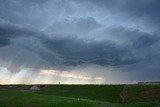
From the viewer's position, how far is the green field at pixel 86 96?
2064 inches

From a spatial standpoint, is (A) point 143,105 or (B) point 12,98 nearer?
(A) point 143,105

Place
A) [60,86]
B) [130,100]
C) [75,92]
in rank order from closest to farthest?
[130,100]
[75,92]
[60,86]

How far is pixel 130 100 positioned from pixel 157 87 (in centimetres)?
1063

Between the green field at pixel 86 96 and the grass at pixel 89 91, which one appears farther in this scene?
the grass at pixel 89 91

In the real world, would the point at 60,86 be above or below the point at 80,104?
above

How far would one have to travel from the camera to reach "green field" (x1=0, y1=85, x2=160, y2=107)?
172ft

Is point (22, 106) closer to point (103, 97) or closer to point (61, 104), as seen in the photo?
point (61, 104)

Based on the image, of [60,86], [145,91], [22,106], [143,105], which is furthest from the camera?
[60,86]

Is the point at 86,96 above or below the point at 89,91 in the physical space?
below

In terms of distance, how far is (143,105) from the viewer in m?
52.9

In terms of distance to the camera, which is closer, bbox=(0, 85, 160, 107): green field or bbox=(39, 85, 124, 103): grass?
bbox=(0, 85, 160, 107): green field

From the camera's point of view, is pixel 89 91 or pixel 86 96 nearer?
pixel 86 96

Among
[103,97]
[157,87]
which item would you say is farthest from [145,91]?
[103,97]

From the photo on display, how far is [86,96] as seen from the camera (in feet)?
235
